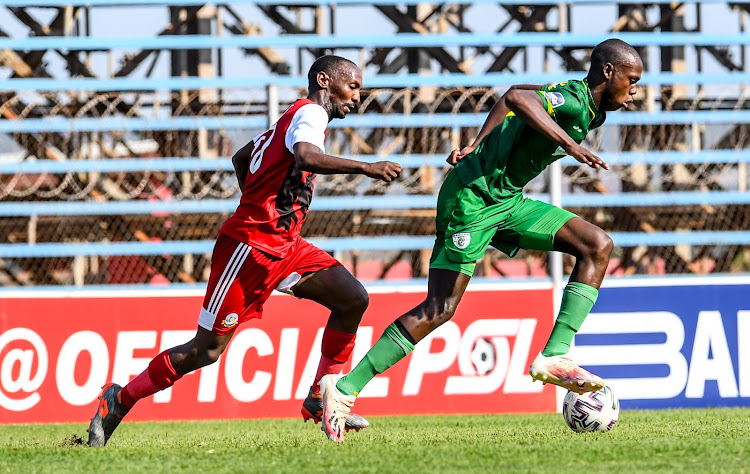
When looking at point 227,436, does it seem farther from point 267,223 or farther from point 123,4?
point 123,4

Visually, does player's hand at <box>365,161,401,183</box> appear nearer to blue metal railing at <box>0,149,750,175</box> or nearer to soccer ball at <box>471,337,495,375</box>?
soccer ball at <box>471,337,495,375</box>

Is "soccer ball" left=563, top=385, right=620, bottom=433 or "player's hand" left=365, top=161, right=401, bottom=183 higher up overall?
"player's hand" left=365, top=161, right=401, bottom=183

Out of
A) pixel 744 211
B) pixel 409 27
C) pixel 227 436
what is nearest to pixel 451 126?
pixel 409 27

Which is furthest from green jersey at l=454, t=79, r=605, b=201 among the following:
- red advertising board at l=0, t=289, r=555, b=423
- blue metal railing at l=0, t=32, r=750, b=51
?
blue metal railing at l=0, t=32, r=750, b=51

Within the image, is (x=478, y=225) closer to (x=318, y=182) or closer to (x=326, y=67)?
(x=326, y=67)

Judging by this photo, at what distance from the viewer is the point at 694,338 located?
8547 millimetres

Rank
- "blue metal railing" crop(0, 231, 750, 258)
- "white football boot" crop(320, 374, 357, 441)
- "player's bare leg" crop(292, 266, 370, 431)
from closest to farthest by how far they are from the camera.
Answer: "white football boot" crop(320, 374, 357, 441)
"player's bare leg" crop(292, 266, 370, 431)
"blue metal railing" crop(0, 231, 750, 258)

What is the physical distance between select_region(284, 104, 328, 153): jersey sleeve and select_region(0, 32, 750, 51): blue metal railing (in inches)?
309

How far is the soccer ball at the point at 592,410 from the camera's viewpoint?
581 cm

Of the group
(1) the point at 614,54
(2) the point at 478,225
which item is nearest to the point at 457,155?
(2) the point at 478,225

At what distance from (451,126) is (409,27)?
2.00m

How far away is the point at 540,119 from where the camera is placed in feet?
17.1

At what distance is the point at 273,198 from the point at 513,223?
1180 millimetres

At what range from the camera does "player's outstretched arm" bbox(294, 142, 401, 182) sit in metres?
4.84
